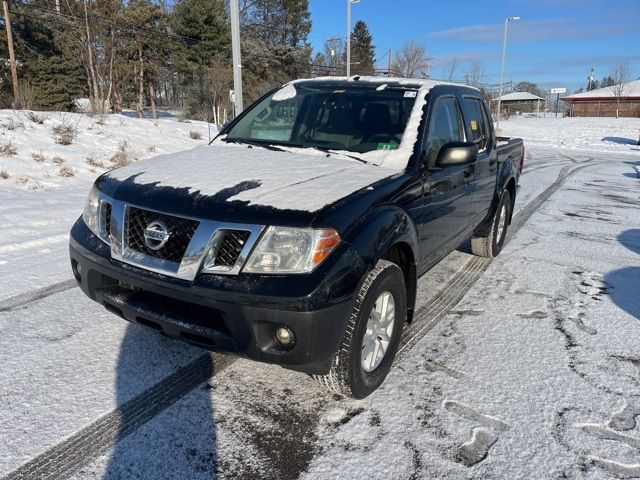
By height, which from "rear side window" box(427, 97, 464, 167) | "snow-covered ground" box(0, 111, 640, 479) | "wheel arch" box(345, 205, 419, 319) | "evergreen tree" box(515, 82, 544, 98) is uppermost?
"evergreen tree" box(515, 82, 544, 98)

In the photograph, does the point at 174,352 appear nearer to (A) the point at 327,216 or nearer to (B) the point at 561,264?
(A) the point at 327,216

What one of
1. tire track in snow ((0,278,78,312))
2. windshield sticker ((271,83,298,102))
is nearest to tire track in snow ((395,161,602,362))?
windshield sticker ((271,83,298,102))

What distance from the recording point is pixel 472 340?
3.38 metres

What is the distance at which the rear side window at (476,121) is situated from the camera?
14.1 ft

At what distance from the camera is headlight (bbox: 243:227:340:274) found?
2.19 m

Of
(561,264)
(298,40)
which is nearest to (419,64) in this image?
(298,40)

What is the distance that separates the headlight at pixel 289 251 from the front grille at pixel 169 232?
35 cm

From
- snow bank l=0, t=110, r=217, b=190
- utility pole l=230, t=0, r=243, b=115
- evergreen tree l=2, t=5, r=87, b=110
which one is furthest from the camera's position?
evergreen tree l=2, t=5, r=87, b=110

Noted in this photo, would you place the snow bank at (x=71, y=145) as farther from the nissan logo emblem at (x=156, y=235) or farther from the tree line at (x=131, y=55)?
the nissan logo emblem at (x=156, y=235)

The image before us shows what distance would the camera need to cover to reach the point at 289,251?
2.21 meters

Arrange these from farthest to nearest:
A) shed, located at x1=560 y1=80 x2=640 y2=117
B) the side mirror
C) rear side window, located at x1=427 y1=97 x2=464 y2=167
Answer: shed, located at x1=560 y1=80 x2=640 y2=117 < rear side window, located at x1=427 y1=97 x2=464 y2=167 < the side mirror

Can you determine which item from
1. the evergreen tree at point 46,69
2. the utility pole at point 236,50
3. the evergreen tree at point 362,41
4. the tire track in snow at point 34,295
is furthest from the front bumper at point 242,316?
the evergreen tree at point 362,41

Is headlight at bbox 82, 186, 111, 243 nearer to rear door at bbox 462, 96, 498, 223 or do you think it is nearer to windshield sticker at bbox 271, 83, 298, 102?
windshield sticker at bbox 271, 83, 298, 102

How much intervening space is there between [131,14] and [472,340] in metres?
30.2
